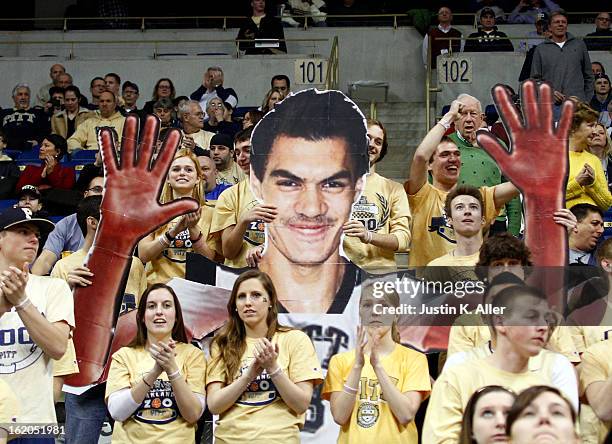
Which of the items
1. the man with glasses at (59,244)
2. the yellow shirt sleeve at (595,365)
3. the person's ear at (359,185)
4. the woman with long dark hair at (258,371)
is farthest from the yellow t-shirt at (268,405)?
the man with glasses at (59,244)

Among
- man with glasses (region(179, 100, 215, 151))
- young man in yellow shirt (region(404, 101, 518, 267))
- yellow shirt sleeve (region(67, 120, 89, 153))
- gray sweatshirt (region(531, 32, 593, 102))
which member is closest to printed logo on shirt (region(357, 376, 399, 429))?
young man in yellow shirt (region(404, 101, 518, 267))

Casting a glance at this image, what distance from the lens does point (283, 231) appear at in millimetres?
6945

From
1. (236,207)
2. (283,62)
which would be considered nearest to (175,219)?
(236,207)

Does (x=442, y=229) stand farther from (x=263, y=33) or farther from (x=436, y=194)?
(x=263, y=33)

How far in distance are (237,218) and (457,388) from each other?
2045 millimetres

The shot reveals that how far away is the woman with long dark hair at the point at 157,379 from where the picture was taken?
6473 mm

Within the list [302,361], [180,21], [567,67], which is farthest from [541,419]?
[180,21]

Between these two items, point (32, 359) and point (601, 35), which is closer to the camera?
point (32, 359)

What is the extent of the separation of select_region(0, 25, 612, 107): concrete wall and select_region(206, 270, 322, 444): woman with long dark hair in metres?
7.74

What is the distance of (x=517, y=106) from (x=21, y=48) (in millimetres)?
9933

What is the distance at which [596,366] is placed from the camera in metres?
6.29

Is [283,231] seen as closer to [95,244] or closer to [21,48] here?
[95,244]

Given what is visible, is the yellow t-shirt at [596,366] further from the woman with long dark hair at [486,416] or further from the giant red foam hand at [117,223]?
the giant red foam hand at [117,223]

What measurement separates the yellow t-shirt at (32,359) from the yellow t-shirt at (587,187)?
3.05m
